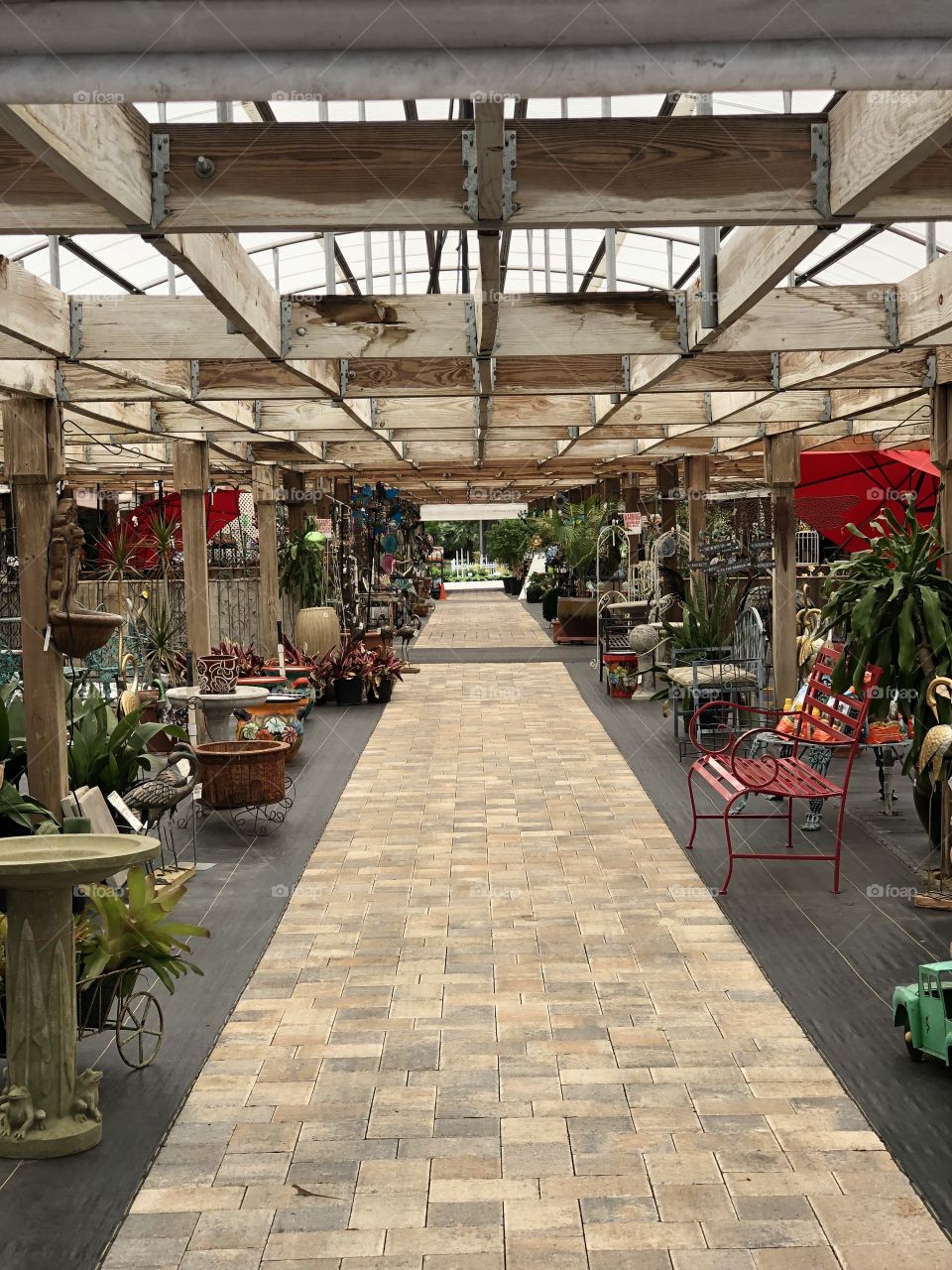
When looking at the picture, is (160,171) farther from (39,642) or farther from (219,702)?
(219,702)

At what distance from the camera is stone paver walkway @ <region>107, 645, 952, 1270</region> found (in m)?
2.83

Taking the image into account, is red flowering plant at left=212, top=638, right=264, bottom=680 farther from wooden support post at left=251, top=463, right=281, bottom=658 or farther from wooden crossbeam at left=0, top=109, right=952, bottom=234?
wooden crossbeam at left=0, top=109, right=952, bottom=234

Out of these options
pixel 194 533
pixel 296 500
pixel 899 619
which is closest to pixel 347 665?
pixel 194 533

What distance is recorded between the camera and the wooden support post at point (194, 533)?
1013 centimetres

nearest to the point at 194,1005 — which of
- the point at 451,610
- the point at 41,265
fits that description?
the point at 41,265

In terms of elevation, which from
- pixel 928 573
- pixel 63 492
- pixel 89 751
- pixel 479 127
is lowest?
pixel 89 751

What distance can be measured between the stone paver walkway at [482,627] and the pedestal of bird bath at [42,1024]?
51.5 feet

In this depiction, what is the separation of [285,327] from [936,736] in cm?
330

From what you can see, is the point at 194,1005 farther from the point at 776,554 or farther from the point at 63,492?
the point at 776,554

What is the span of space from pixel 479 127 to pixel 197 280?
151cm

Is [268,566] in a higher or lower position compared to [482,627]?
higher

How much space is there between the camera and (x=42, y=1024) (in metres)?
3.33

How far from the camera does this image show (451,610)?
29.2 metres

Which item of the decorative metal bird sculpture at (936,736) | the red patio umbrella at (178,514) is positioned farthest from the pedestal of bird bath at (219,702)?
the red patio umbrella at (178,514)
